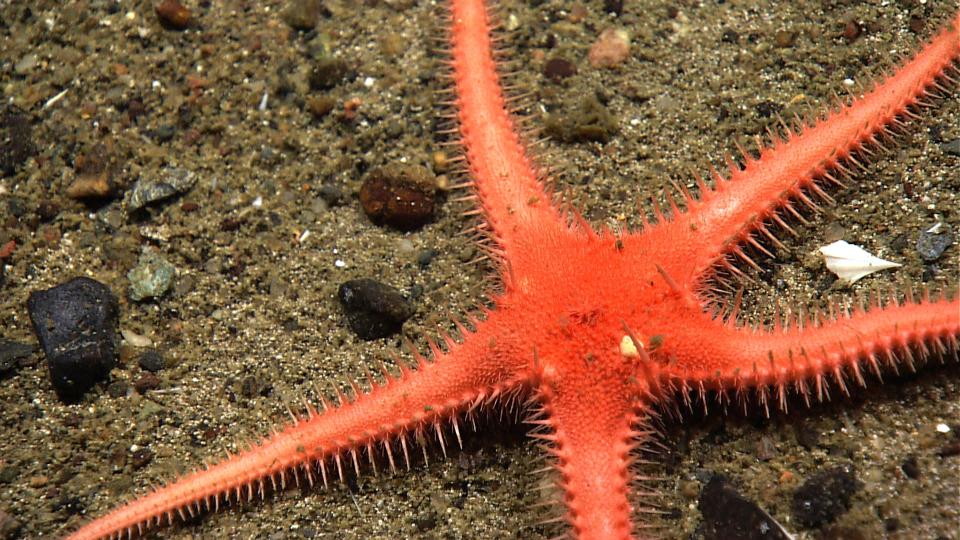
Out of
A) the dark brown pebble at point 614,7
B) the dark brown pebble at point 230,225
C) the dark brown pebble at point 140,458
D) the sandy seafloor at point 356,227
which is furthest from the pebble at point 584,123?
the dark brown pebble at point 140,458

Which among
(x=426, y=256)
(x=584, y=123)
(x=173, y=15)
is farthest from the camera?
(x=173, y=15)

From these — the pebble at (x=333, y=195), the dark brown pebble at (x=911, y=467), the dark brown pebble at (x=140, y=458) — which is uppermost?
the dark brown pebble at (x=911, y=467)

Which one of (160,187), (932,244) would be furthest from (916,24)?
(160,187)

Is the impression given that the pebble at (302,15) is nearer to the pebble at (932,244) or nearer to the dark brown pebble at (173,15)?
the dark brown pebble at (173,15)

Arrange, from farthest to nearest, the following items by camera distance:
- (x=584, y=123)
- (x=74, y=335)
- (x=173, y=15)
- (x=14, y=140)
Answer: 1. (x=173, y=15)
2. (x=14, y=140)
3. (x=584, y=123)
4. (x=74, y=335)

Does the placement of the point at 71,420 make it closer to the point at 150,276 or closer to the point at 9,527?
the point at 9,527

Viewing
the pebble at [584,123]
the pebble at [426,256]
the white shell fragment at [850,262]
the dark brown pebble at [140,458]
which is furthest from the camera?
the pebble at [584,123]

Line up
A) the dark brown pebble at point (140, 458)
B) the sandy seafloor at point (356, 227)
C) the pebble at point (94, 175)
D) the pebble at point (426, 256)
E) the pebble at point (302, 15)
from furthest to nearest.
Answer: the pebble at point (302, 15) < the pebble at point (94, 175) < the pebble at point (426, 256) < the dark brown pebble at point (140, 458) < the sandy seafloor at point (356, 227)

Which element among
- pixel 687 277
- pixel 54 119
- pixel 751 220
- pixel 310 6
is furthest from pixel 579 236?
pixel 54 119
